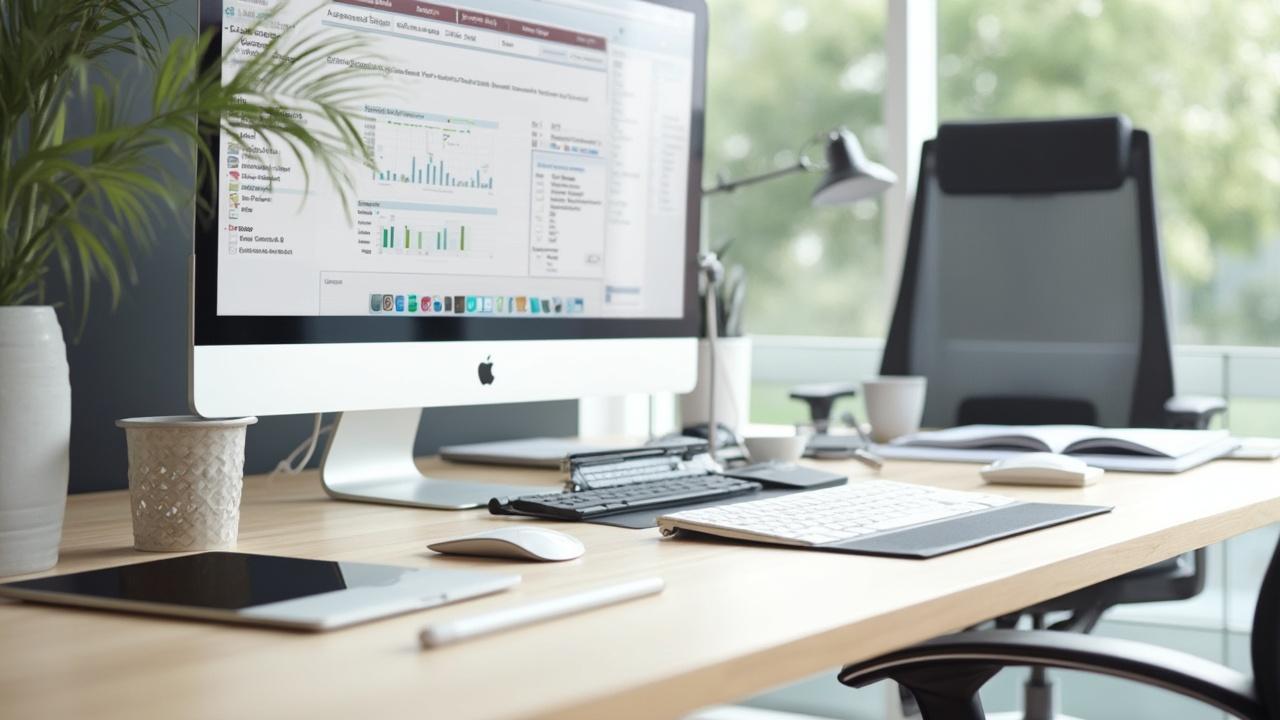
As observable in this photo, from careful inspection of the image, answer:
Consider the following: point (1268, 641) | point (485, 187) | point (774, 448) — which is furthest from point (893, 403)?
point (1268, 641)

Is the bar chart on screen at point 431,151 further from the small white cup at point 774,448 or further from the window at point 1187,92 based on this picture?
the window at point 1187,92

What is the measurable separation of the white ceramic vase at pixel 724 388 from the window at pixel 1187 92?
29.8ft

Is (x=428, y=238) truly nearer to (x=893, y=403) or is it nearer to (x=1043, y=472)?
(x=1043, y=472)

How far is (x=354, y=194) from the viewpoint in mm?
1301

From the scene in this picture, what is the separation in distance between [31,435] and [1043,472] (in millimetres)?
998

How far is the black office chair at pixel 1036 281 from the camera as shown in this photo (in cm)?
231

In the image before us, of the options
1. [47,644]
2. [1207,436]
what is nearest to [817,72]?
[1207,436]

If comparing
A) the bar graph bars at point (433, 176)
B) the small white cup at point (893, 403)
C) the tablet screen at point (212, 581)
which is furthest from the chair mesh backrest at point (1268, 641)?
the small white cup at point (893, 403)

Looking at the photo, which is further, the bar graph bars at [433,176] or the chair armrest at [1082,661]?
the bar graph bars at [433,176]

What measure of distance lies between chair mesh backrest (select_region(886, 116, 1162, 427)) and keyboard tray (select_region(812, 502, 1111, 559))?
111cm

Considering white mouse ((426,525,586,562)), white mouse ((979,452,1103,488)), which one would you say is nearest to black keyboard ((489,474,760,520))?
white mouse ((426,525,586,562))

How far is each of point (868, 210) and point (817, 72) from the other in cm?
124

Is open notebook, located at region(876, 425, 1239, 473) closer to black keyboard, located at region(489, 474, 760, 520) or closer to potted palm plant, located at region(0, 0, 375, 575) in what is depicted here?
black keyboard, located at region(489, 474, 760, 520)

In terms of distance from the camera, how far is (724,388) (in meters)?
2.00
